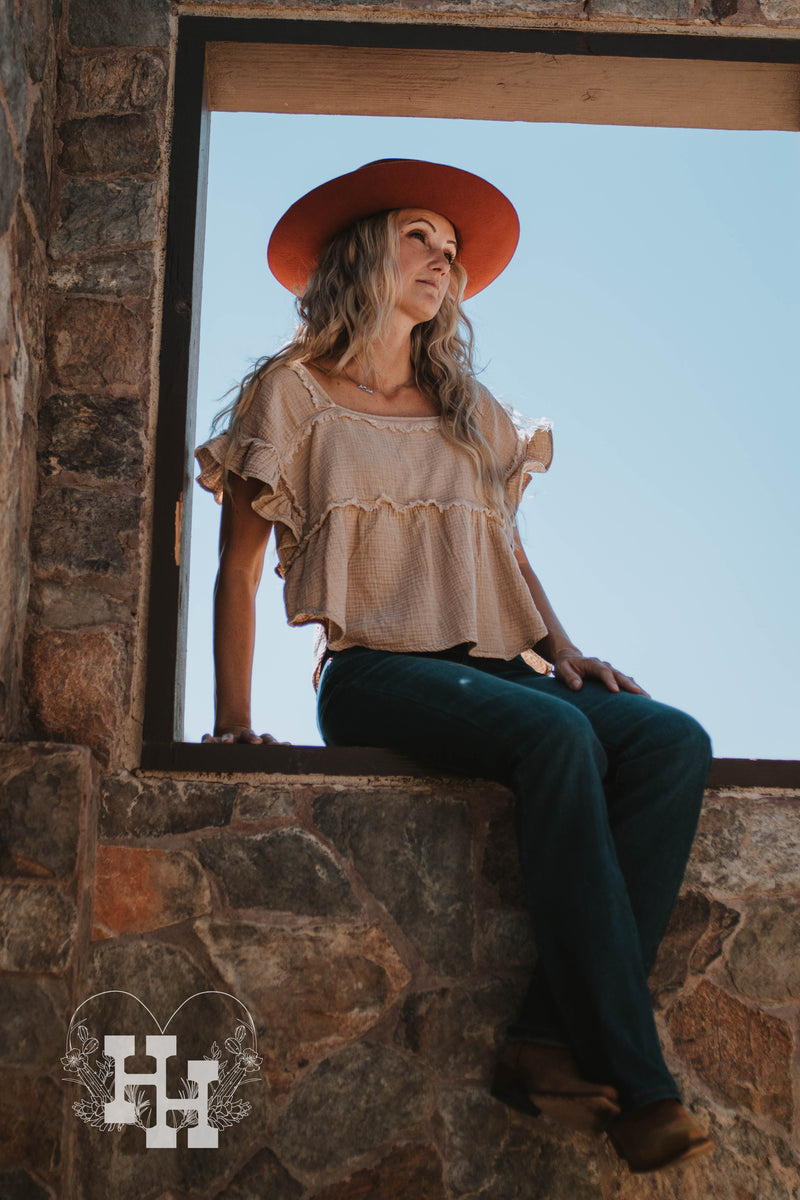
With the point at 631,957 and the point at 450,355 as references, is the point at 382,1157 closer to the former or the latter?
the point at 631,957

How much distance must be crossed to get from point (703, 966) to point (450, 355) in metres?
1.60

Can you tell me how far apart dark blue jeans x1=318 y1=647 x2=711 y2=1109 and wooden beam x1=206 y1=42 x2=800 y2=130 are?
1.46m

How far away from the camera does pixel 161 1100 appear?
6.72 ft


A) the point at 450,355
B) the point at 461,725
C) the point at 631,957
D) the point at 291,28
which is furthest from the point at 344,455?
the point at 631,957

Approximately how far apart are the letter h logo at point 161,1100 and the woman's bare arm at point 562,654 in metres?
1.05

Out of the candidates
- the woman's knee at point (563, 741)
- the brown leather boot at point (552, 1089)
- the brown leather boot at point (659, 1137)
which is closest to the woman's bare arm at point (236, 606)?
the woman's knee at point (563, 741)

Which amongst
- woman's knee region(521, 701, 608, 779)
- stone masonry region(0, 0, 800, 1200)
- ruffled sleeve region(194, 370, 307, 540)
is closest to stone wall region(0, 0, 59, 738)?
stone masonry region(0, 0, 800, 1200)

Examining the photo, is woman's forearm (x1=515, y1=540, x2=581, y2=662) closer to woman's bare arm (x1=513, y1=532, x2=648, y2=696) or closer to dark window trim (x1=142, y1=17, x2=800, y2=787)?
woman's bare arm (x1=513, y1=532, x2=648, y2=696)

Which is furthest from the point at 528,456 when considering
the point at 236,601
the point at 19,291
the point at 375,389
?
the point at 19,291

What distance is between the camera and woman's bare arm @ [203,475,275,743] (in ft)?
7.98

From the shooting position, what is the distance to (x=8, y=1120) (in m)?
1.94

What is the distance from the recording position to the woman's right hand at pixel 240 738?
7.63ft

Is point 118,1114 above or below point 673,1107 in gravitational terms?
below

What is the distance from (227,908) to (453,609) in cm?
76
